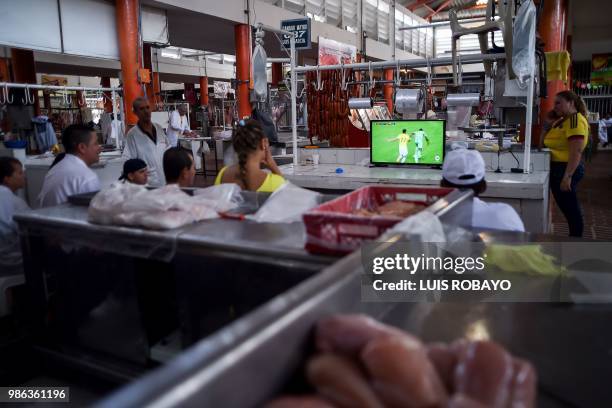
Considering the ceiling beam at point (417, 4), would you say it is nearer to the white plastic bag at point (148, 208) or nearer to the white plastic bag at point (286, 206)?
the white plastic bag at point (286, 206)

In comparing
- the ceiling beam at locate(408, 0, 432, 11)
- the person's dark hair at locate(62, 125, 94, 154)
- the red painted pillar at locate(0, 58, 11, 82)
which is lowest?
the person's dark hair at locate(62, 125, 94, 154)

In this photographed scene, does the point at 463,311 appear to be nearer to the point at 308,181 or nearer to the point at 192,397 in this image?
the point at 192,397

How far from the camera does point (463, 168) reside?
93.0 inches

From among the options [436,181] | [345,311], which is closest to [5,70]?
[436,181]

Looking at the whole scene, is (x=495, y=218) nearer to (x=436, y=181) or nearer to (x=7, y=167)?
(x=436, y=181)

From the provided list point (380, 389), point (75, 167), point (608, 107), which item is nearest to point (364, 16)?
point (608, 107)

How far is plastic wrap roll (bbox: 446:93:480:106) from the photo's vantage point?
4.41 metres

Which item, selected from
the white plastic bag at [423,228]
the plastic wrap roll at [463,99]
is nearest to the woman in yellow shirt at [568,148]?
the plastic wrap roll at [463,99]

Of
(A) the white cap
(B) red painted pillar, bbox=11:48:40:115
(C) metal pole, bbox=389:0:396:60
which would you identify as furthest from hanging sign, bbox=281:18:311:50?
(C) metal pole, bbox=389:0:396:60

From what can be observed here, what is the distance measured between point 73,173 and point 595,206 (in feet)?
22.0

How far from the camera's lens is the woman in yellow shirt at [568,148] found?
4.12 meters

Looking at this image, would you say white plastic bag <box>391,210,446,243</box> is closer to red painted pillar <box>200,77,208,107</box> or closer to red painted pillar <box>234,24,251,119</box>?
red painted pillar <box>234,24,251,119</box>

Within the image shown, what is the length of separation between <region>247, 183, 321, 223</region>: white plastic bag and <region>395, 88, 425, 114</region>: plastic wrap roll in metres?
3.18

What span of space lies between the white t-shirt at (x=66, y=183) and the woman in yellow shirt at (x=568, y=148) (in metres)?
3.71
